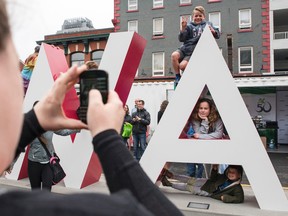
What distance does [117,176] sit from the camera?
0.77 metres

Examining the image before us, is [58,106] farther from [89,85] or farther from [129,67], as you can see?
[129,67]

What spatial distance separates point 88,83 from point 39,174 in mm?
3192

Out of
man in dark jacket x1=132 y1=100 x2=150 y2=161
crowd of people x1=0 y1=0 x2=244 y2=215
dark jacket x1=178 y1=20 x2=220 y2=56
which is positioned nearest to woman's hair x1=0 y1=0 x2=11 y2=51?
crowd of people x1=0 y1=0 x2=244 y2=215

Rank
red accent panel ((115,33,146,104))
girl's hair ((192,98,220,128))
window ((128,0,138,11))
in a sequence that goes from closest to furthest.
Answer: girl's hair ((192,98,220,128)) → red accent panel ((115,33,146,104)) → window ((128,0,138,11))

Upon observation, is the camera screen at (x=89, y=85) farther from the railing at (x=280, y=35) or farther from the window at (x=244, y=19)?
the railing at (x=280, y=35)

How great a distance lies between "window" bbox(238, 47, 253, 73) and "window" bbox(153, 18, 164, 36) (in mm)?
5701

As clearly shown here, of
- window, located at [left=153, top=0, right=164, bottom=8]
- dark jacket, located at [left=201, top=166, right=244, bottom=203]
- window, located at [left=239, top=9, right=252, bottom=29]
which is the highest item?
window, located at [left=153, top=0, right=164, bottom=8]

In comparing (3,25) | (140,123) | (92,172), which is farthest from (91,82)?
(140,123)

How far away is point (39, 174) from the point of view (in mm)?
3885

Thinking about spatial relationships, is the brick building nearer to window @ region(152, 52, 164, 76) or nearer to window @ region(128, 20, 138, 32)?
window @ region(128, 20, 138, 32)

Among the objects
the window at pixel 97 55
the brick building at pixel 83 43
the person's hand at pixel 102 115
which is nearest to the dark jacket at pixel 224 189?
the person's hand at pixel 102 115

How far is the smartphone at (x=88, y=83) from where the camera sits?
1.04 m

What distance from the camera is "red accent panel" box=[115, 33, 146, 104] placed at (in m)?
4.91

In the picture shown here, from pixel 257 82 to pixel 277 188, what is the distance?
9073mm
